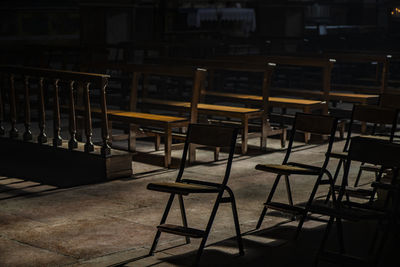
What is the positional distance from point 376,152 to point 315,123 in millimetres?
1107

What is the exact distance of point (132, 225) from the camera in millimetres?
5605

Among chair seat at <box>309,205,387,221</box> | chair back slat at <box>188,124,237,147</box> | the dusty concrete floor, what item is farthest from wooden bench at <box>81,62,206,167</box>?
chair seat at <box>309,205,387,221</box>

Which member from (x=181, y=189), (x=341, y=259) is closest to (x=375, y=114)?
(x=341, y=259)

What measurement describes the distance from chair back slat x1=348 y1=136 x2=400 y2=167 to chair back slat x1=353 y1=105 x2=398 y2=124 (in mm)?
1681

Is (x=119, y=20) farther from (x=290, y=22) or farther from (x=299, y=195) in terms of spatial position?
(x=299, y=195)

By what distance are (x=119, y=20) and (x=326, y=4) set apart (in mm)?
10281

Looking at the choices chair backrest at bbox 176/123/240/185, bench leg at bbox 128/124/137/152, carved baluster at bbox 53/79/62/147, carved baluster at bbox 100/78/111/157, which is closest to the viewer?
chair backrest at bbox 176/123/240/185

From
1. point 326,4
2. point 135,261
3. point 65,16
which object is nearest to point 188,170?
point 135,261

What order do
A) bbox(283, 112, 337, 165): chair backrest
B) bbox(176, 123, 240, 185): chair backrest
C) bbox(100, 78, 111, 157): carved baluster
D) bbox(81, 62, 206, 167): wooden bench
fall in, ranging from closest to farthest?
bbox(176, 123, 240, 185): chair backrest, bbox(283, 112, 337, 165): chair backrest, bbox(100, 78, 111, 157): carved baluster, bbox(81, 62, 206, 167): wooden bench

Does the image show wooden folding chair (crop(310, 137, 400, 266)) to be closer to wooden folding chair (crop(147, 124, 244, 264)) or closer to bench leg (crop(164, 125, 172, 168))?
wooden folding chair (crop(147, 124, 244, 264))

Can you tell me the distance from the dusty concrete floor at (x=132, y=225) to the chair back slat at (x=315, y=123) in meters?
0.64

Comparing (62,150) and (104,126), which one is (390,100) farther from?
(62,150)

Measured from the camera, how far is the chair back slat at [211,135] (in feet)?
16.6

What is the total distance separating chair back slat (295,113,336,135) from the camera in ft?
18.9
